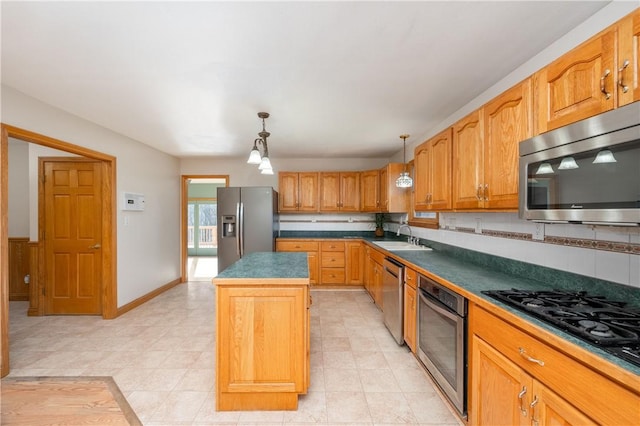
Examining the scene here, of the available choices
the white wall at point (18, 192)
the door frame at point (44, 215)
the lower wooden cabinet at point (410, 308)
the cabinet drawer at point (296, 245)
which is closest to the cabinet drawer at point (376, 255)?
the lower wooden cabinet at point (410, 308)

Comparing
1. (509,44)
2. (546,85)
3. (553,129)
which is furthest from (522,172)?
(509,44)

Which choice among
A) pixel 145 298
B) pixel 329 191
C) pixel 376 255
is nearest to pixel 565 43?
pixel 376 255

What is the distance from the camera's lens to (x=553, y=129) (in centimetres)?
132

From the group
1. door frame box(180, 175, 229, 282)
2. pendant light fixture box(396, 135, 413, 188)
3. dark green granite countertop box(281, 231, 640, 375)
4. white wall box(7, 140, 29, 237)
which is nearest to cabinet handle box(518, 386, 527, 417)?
dark green granite countertop box(281, 231, 640, 375)

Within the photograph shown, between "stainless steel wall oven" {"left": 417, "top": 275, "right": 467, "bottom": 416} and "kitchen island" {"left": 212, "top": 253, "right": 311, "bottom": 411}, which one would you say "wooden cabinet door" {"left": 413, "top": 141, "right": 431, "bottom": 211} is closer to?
"stainless steel wall oven" {"left": 417, "top": 275, "right": 467, "bottom": 416}

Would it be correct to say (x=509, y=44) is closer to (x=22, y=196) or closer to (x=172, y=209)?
(x=172, y=209)

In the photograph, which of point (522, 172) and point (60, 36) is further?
point (60, 36)

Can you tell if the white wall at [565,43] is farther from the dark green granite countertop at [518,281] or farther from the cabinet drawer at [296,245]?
the cabinet drawer at [296,245]

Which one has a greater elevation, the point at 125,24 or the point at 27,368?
the point at 125,24

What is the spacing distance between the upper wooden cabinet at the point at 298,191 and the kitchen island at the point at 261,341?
3.10m

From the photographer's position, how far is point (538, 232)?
178 cm

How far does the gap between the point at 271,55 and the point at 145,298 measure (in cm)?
401

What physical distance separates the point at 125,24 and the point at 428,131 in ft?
10.4

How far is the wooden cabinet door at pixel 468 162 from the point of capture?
1896 mm
